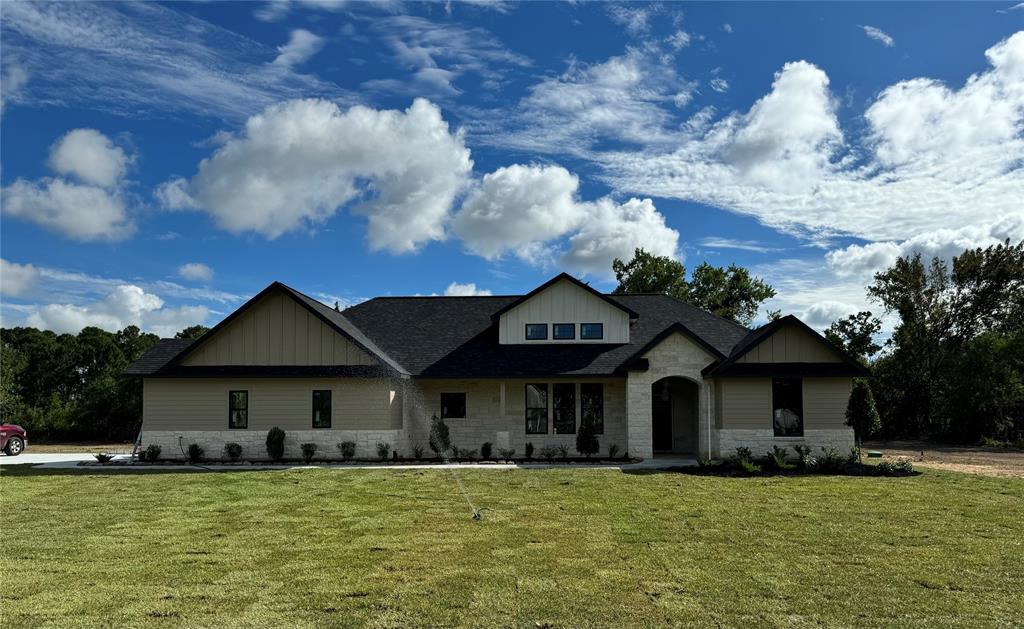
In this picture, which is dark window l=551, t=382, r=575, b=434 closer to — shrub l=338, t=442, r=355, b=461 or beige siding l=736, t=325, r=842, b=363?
beige siding l=736, t=325, r=842, b=363

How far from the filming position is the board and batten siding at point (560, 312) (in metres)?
26.2

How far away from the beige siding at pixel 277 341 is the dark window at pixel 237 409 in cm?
106

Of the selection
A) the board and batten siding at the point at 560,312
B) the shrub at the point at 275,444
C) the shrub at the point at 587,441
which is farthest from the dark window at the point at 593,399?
the shrub at the point at 275,444

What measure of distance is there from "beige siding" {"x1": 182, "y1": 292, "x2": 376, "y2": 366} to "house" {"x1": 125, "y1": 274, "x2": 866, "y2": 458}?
46 mm

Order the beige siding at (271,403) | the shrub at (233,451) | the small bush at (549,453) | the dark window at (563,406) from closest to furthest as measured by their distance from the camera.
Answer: the small bush at (549,453) → the shrub at (233,451) → the beige siding at (271,403) → the dark window at (563,406)

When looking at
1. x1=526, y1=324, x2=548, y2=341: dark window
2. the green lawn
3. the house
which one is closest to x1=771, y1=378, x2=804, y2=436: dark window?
the house

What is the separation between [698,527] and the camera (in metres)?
11.2

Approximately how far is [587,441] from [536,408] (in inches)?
91.4

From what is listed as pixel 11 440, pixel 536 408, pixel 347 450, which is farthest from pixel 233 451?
pixel 11 440

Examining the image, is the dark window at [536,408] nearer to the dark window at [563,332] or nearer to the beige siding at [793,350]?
the dark window at [563,332]

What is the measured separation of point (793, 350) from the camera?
22.4 m

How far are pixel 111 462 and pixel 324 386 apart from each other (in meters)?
7.20

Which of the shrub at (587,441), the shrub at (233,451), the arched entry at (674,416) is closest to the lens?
the shrub at (233,451)

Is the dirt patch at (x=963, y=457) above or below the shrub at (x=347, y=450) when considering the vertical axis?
below
